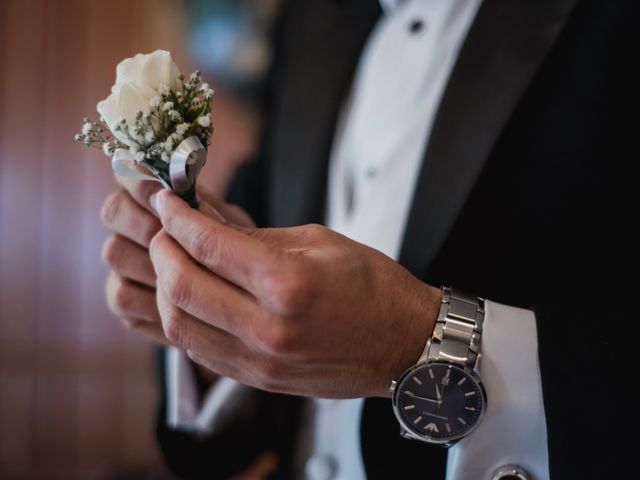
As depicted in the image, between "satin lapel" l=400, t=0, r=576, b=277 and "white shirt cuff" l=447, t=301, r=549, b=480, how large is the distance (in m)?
0.18

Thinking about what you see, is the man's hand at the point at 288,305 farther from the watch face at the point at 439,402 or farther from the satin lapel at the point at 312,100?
the satin lapel at the point at 312,100

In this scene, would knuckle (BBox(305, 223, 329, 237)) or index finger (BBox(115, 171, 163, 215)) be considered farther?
index finger (BBox(115, 171, 163, 215))

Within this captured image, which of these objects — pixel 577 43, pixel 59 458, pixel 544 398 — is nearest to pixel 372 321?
pixel 544 398

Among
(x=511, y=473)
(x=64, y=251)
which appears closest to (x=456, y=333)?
(x=511, y=473)

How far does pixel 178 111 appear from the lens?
66 centimetres

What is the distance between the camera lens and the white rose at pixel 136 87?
64cm

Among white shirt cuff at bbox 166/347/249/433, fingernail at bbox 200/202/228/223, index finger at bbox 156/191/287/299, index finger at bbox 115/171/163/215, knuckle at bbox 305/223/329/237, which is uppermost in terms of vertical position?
index finger at bbox 115/171/163/215

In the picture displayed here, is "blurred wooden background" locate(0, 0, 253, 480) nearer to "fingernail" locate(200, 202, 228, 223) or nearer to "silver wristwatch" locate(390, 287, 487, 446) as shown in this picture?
"fingernail" locate(200, 202, 228, 223)

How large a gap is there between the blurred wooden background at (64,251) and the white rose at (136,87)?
6.85ft

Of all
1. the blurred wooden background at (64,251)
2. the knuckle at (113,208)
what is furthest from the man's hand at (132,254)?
the blurred wooden background at (64,251)

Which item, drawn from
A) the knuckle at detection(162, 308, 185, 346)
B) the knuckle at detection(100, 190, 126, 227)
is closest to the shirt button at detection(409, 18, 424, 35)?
the knuckle at detection(100, 190, 126, 227)

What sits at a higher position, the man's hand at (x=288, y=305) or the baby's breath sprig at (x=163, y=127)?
the baby's breath sprig at (x=163, y=127)

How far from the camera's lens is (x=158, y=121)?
647 millimetres

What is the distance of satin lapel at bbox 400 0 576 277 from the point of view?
872 millimetres
